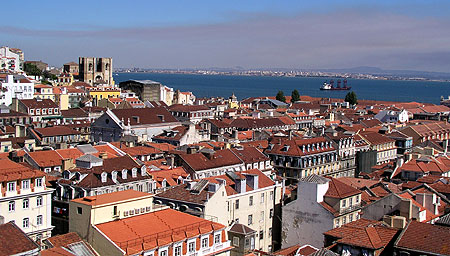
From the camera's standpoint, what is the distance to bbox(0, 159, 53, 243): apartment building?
35.1 metres

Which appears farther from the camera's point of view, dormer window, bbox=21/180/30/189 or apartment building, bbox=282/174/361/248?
apartment building, bbox=282/174/361/248

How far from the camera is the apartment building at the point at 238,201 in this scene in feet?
120

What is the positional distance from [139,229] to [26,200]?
405 inches

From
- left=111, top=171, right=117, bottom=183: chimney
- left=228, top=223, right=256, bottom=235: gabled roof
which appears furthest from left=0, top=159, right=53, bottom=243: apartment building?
left=228, top=223, right=256, bottom=235: gabled roof

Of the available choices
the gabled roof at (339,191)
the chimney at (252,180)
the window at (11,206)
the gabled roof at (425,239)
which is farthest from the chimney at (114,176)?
the gabled roof at (425,239)

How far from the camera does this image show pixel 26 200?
118ft

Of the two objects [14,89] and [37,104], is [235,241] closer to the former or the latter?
[37,104]

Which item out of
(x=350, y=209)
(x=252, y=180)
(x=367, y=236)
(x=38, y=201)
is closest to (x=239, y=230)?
(x=252, y=180)

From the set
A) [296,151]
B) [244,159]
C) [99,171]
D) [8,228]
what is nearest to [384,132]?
[296,151]

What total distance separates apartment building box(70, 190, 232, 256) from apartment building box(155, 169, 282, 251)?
3632mm

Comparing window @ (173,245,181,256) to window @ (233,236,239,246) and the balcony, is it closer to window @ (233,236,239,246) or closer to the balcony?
window @ (233,236,239,246)

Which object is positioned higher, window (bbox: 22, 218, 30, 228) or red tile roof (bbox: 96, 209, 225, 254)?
red tile roof (bbox: 96, 209, 225, 254)

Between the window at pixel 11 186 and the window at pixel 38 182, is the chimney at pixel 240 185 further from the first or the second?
the window at pixel 11 186

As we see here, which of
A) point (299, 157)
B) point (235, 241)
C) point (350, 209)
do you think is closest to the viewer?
point (235, 241)
